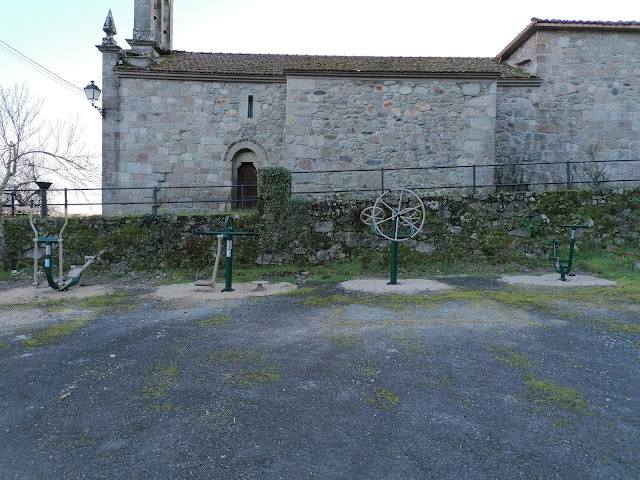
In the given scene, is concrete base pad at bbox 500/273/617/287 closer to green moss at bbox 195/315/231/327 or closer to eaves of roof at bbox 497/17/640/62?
green moss at bbox 195/315/231/327

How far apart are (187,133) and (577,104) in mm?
12775

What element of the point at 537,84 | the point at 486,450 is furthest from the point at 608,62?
the point at 486,450

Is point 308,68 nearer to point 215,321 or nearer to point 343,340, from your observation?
point 215,321

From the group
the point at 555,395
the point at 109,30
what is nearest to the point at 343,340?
the point at 555,395

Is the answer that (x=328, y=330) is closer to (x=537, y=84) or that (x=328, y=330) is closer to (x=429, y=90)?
(x=429, y=90)

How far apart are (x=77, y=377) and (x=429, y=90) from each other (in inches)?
486

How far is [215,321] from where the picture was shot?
544 cm

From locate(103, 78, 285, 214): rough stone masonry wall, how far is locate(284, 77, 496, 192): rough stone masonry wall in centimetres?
161

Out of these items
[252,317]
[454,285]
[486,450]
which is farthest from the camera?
[454,285]

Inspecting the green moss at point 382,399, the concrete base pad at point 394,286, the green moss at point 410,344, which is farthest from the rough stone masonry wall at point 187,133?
the green moss at point 382,399

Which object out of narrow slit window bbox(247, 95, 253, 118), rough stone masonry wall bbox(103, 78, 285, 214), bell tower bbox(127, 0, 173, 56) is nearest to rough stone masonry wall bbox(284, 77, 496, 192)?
rough stone masonry wall bbox(103, 78, 285, 214)

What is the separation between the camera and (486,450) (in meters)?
2.58

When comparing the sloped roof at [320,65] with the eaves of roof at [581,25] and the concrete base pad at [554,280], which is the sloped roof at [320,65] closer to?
the eaves of roof at [581,25]

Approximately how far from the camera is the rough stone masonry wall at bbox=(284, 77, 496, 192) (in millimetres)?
13195
